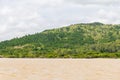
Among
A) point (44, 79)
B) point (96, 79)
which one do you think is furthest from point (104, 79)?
point (44, 79)

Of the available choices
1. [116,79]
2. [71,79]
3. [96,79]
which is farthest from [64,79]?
[116,79]

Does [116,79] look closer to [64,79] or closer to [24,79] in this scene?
[64,79]

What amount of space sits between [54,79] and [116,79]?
9261mm

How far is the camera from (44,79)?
4609 centimetres

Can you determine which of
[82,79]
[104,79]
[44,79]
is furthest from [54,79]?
[104,79]

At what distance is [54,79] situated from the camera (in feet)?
151

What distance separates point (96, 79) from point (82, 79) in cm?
204

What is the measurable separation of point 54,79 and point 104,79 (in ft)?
24.4

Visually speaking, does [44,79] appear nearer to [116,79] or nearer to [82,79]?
[82,79]

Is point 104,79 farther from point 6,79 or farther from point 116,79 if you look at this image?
point 6,79

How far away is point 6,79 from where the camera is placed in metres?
45.6

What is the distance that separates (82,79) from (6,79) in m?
11.0

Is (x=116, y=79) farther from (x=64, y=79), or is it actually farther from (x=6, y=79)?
(x=6, y=79)

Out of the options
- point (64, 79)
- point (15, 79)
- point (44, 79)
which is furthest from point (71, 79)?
point (15, 79)
